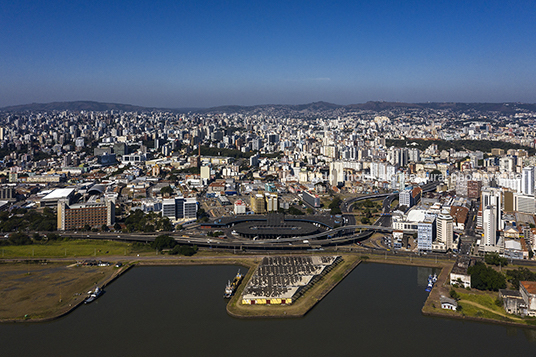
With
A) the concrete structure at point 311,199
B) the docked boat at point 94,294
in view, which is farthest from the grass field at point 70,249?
the concrete structure at point 311,199

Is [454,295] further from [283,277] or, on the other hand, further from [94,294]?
[94,294]

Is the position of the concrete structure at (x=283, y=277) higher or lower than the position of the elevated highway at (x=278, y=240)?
lower

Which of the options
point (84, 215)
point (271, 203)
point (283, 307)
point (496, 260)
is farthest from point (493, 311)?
point (84, 215)

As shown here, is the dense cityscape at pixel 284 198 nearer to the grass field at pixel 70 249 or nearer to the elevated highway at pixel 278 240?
the elevated highway at pixel 278 240

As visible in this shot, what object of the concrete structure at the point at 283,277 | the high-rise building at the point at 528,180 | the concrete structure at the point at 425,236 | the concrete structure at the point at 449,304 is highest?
the high-rise building at the point at 528,180

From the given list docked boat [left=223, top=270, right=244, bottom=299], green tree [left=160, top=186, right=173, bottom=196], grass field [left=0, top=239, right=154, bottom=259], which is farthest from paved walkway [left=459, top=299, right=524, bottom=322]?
green tree [left=160, top=186, right=173, bottom=196]

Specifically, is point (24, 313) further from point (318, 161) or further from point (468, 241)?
point (318, 161)

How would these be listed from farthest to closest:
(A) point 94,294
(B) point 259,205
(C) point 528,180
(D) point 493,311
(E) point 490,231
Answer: (C) point 528,180
(B) point 259,205
(E) point 490,231
(A) point 94,294
(D) point 493,311
